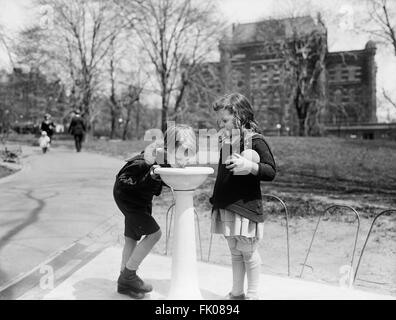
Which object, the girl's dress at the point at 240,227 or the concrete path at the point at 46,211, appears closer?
the girl's dress at the point at 240,227

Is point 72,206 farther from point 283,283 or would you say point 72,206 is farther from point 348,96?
point 348,96

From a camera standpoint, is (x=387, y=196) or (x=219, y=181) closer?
(x=219, y=181)

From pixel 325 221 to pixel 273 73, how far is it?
42.6 meters

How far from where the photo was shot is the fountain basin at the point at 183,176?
9.21 feet

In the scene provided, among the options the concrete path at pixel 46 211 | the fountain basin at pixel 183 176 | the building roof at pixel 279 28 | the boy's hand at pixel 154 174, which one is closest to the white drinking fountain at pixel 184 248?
the fountain basin at pixel 183 176

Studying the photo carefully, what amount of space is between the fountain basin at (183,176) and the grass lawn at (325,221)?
184 cm

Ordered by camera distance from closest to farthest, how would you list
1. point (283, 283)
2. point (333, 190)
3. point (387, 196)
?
1. point (283, 283)
2. point (387, 196)
3. point (333, 190)

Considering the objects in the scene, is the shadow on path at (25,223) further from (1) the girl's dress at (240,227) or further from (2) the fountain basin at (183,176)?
(1) the girl's dress at (240,227)

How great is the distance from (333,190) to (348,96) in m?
55.6

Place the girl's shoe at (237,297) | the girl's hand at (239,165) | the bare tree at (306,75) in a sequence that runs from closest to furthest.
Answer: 1. the girl's hand at (239,165)
2. the girl's shoe at (237,297)
3. the bare tree at (306,75)

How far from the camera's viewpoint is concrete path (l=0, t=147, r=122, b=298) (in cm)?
423
